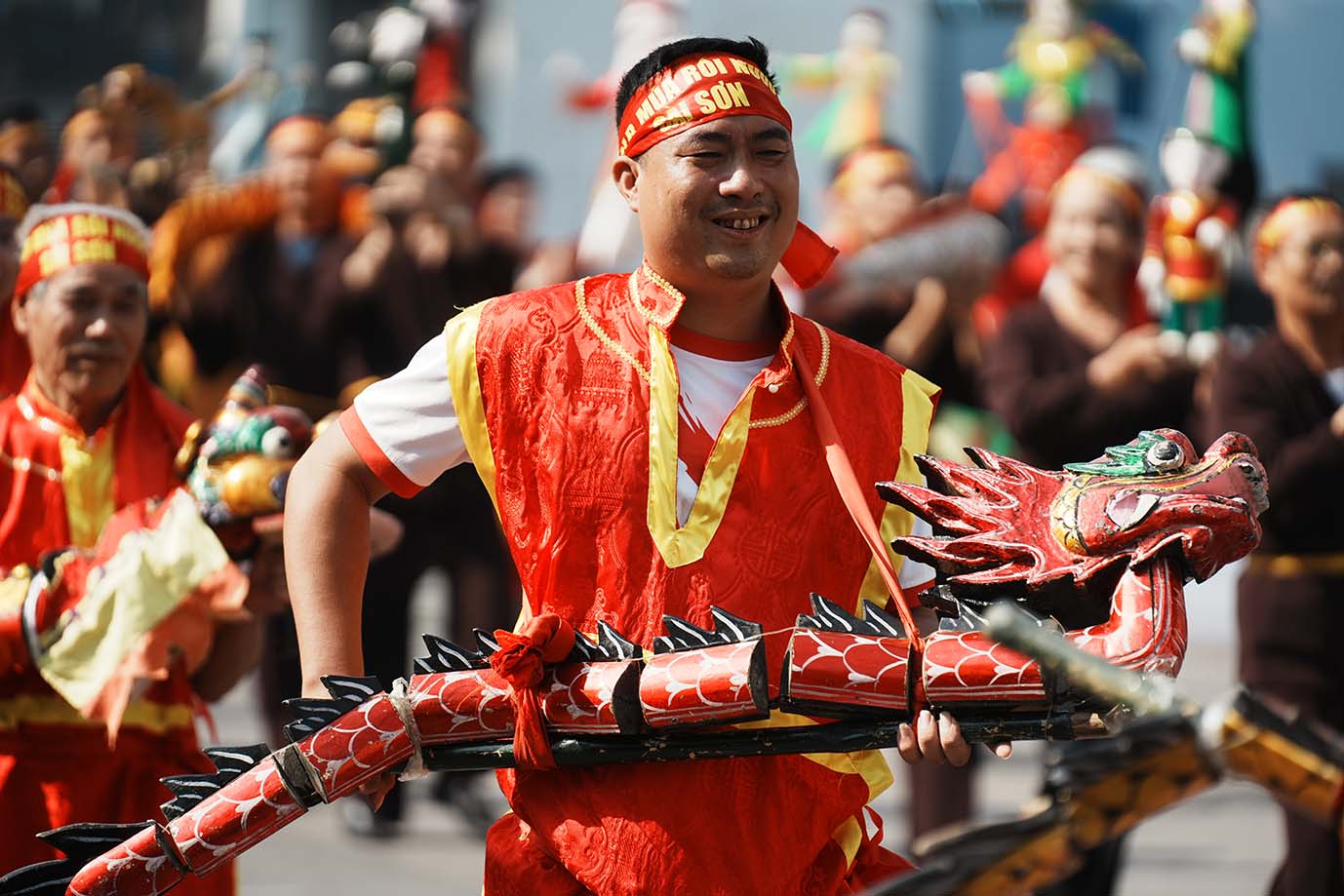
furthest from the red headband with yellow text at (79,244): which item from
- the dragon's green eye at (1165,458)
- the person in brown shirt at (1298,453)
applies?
the person in brown shirt at (1298,453)

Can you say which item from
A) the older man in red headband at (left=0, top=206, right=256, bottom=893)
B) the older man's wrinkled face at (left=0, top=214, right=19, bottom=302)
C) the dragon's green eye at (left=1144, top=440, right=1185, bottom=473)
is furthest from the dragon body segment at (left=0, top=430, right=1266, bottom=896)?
the older man's wrinkled face at (left=0, top=214, right=19, bottom=302)

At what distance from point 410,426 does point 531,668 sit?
431 mm

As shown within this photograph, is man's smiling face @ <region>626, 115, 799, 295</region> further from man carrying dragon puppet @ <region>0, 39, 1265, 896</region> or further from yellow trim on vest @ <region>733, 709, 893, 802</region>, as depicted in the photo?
yellow trim on vest @ <region>733, 709, 893, 802</region>

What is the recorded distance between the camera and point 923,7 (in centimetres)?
1534

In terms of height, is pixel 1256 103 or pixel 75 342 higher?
pixel 75 342

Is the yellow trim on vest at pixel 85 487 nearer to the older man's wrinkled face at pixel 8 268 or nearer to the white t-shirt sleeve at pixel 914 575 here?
the older man's wrinkled face at pixel 8 268

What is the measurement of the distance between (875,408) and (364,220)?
6708 millimetres

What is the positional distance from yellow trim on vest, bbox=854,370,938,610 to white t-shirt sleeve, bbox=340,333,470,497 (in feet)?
2.12

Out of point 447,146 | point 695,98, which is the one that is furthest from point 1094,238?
point 695,98

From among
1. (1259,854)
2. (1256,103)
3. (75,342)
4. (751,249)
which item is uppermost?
(751,249)

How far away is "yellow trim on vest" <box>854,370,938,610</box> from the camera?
3723mm

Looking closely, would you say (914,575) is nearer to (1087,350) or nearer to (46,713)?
(46,713)

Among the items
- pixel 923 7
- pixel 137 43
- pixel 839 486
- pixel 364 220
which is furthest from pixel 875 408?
pixel 137 43

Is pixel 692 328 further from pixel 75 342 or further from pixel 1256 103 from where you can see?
pixel 1256 103
